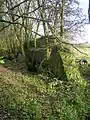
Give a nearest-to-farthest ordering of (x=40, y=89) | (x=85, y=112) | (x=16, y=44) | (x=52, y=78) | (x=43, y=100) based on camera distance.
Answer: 1. (x=85, y=112)
2. (x=43, y=100)
3. (x=40, y=89)
4. (x=52, y=78)
5. (x=16, y=44)

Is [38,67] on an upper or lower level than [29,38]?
lower

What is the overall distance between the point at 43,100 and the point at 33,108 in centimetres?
130

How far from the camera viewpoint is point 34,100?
8.85m

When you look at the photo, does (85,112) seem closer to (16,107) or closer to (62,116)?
(62,116)

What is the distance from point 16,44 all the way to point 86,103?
40.0 feet

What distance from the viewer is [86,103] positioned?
30.3 feet

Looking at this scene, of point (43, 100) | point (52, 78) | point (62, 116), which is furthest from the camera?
point (52, 78)

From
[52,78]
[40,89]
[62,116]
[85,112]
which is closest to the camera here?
[62,116]

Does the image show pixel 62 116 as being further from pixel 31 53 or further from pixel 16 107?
pixel 31 53

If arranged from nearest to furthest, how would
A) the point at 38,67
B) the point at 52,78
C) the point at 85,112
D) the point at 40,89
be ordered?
1. the point at 85,112
2. the point at 40,89
3. the point at 52,78
4. the point at 38,67

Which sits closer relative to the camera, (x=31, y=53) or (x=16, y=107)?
(x=16, y=107)

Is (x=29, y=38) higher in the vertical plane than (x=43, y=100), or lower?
higher

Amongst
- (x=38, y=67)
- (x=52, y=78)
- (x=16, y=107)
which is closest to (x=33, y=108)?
(x=16, y=107)

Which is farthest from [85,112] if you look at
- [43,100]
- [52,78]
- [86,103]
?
[52,78]
